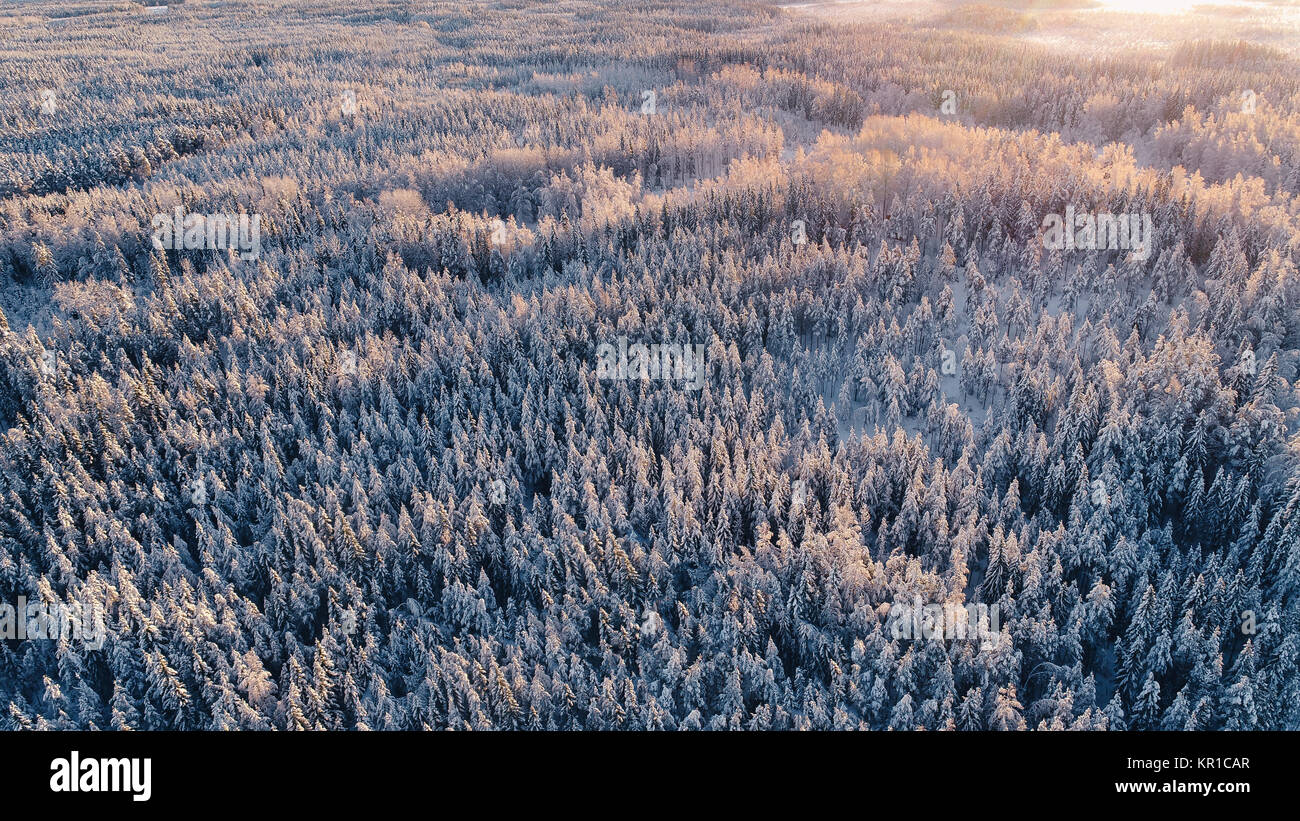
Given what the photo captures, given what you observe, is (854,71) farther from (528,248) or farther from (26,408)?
(26,408)

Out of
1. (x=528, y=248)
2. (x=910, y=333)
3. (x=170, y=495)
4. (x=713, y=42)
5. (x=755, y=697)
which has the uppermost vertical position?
(x=713, y=42)

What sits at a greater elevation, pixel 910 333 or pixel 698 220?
pixel 698 220

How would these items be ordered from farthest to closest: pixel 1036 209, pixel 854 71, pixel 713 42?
pixel 713 42 < pixel 854 71 < pixel 1036 209

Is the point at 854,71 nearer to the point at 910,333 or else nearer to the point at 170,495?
the point at 910,333

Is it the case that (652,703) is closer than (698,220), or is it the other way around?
(652,703)

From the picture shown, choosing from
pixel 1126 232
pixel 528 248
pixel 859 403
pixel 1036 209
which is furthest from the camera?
pixel 528 248

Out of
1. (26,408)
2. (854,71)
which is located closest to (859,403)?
(26,408)
